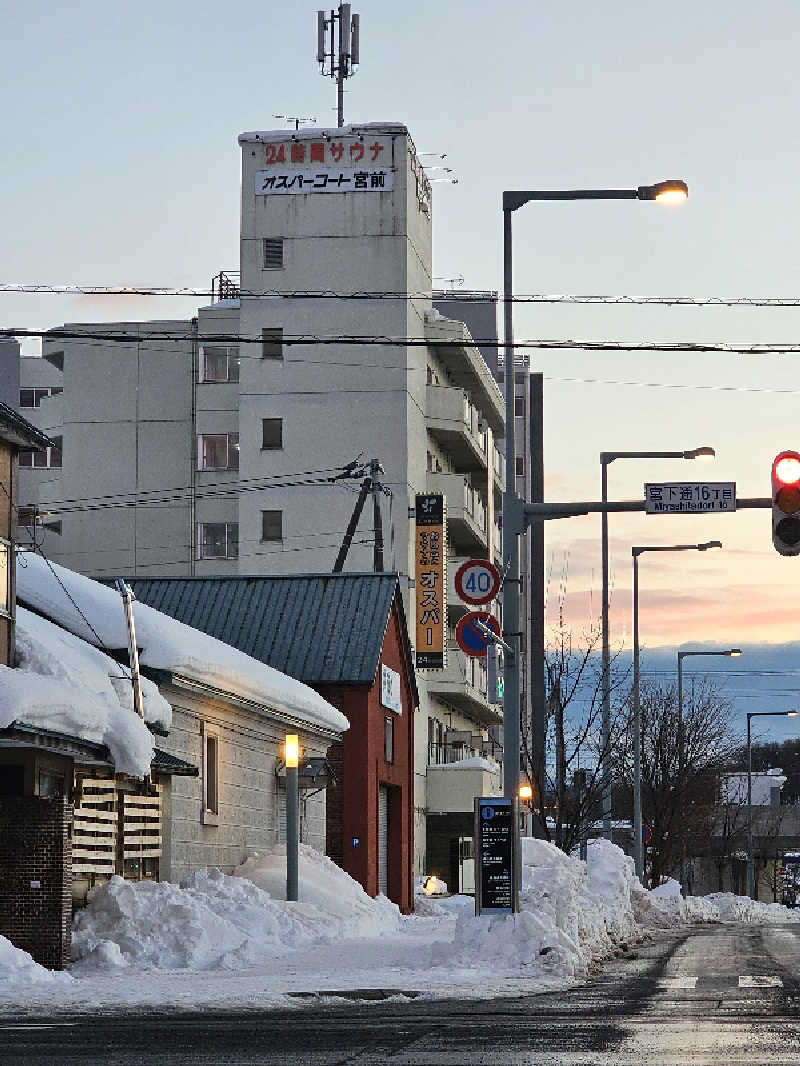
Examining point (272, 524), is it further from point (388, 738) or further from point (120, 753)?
point (120, 753)

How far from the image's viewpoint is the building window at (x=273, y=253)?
69125 millimetres

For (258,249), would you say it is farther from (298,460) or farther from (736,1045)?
(736,1045)

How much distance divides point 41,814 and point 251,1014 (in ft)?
22.6

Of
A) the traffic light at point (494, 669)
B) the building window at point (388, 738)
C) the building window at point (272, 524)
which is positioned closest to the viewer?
the traffic light at point (494, 669)

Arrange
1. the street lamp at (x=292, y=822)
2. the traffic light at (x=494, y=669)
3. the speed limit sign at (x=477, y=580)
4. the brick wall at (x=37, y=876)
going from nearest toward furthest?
1. the brick wall at (x=37, y=876)
2. the speed limit sign at (x=477, y=580)
3. the traffic light at (x=494, y=669)
4. the street lamp at (x=292, y=822)

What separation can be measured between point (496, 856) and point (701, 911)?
36.8 m

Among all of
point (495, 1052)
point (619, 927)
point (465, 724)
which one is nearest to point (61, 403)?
point (465, 724)

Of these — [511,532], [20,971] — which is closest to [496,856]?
[511,532]

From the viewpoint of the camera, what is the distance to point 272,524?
70.0 meters

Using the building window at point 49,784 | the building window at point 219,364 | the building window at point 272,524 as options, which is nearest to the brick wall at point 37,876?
the building window at point 49,784

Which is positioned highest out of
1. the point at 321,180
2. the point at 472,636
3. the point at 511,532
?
the point at 321,180

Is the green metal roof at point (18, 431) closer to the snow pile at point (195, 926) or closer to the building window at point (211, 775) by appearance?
the snow pile at point (195, 926)

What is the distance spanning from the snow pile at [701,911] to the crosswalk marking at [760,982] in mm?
18400

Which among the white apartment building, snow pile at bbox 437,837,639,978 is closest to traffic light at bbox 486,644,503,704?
snow pile at bbox 437,837,639,978
